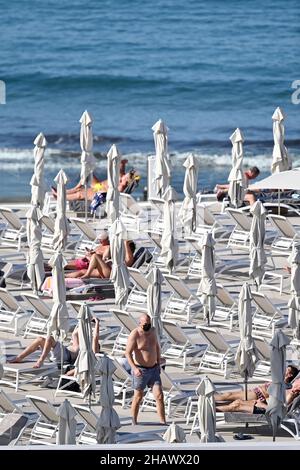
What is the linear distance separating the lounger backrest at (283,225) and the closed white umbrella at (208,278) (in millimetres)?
2716

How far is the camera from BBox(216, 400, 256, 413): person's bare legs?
19766 mm

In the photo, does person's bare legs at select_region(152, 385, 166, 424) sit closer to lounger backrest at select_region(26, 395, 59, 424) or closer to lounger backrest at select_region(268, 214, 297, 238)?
lounger backrest at select_region(26, 395, 59, 424)

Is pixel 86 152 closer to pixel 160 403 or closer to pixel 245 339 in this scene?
pixel 245 339

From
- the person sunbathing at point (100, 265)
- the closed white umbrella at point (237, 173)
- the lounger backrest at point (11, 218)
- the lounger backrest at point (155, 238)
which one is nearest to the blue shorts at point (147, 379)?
the person sunbathing at point (100, 265)

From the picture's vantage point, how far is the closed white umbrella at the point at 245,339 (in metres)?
20.5

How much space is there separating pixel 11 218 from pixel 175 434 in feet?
27.8

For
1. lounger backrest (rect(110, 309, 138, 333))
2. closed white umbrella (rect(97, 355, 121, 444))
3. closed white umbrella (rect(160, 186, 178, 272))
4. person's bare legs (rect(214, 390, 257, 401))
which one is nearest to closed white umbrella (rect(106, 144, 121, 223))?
closed white umbrella (rect(160, 186, 178, 272))

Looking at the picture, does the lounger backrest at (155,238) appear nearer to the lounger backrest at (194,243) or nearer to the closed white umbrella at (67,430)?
the lounger backrest at (194,243)

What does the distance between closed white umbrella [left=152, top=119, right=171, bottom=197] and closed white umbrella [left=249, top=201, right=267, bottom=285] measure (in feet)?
13.1

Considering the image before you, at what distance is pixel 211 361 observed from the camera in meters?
21.2

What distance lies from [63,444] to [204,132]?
29675 mm

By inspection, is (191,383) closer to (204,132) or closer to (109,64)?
(204,132)

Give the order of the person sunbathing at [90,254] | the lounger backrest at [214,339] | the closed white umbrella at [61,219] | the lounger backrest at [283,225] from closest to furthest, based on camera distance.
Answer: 1. the lounger backrest at [214,339]
2. the person sunbathing at [90,254]
3. the closed white umbrella at [61,219]
4. the lounger backrest at [283,225]

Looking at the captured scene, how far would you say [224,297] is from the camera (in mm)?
22797
